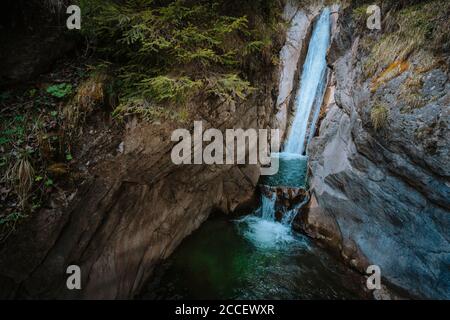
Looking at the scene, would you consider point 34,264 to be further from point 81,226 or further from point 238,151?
point 238,151

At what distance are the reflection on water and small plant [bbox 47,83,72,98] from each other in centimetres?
403

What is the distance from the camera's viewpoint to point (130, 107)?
352 centimetres

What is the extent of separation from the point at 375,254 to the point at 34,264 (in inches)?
255

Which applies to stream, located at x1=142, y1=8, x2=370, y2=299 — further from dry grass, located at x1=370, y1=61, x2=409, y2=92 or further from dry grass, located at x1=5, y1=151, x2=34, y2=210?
dry grass, located at x1=370, y1=61, x2=409, y2=92

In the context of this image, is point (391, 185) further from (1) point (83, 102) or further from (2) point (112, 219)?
(1) point (83, 102)

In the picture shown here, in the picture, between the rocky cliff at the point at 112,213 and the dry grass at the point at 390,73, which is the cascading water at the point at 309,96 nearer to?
the dry grass at the point at 390,73

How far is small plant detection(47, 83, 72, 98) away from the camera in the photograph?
3.49 meters

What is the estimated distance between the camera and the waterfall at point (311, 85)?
12867mm

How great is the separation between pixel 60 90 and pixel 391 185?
6.31m

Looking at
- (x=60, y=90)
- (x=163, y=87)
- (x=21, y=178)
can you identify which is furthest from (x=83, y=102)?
(x=21, y=178)

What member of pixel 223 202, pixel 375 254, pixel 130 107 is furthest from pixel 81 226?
pixel 375 254

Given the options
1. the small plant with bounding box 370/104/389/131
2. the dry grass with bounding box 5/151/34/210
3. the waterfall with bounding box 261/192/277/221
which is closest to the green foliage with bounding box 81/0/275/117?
the dry grass with bounding box 5/151/34/210

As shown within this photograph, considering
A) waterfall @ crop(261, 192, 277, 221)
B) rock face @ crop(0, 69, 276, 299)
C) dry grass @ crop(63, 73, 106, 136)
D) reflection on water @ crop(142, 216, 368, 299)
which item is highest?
dry grass @ crop(63, 73, 106, 136)

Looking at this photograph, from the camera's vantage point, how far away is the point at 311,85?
13617 mm
